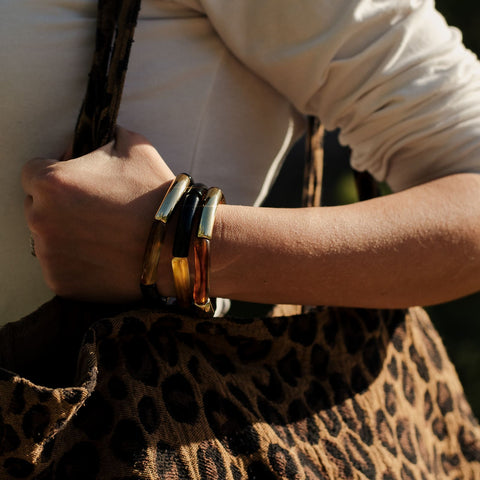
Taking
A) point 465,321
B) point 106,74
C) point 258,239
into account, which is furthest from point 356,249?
point 465,321

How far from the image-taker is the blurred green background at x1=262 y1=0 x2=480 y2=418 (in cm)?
256

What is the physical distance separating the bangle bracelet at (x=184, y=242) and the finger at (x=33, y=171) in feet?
0.60

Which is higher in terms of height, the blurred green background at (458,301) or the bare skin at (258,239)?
the bare skin at (258,239)

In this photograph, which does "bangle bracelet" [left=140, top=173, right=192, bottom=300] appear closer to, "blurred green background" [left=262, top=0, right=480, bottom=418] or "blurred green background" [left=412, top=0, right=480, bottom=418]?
"blurred green background" [left=262, top=0, right=480, bottom=418]

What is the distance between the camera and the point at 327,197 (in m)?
2.79

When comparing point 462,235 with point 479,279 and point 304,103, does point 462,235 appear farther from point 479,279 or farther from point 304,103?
point 304,103

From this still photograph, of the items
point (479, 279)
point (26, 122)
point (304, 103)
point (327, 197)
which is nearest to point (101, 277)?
point (26, 122)

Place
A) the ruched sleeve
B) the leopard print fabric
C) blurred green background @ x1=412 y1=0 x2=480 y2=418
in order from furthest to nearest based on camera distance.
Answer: blurred green background @ x1=412 y1=0 x2=480 y2=418 < the ruched sleeve < the leopard print fabric

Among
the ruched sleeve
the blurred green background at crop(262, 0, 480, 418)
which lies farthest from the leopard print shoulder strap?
the blurred green background at crop(262, 0, 480, 418)

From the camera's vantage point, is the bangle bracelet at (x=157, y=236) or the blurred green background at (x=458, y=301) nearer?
the bangle bracelet at (x=157, y=236)

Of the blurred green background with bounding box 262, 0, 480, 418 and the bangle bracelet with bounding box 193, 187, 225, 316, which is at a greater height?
the bangle bracelet with bounding box 193, 187, 225, 316

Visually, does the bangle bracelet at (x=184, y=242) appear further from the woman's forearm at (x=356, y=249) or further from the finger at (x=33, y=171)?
the finger at (x=33, y=171)

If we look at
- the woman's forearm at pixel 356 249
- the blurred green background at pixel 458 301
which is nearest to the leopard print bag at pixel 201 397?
the woman's forearm at pixel 356 249

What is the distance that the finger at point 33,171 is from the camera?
0.77 meters
